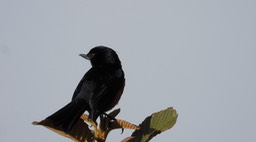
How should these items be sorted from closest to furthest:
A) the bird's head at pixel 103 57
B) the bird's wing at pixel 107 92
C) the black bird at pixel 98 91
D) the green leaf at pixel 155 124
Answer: the green leaf at pixel 155 124, the black bird at pixel 98 91, the bird's wing at pixel 107 92, the bird's head at pixel 103 57

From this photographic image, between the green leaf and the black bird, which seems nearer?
the green leaf

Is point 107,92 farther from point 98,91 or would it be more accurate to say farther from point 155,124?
point 155,124

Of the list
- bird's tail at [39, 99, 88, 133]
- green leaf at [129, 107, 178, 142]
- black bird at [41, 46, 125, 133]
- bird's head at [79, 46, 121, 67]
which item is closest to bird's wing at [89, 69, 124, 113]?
black bird at [41, 46, 125, 133]

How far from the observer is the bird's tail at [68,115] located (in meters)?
2.55

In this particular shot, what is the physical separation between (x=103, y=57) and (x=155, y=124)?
235 centimetres

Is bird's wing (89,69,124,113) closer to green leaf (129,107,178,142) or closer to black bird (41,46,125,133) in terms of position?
black bird (41,46,125,133)

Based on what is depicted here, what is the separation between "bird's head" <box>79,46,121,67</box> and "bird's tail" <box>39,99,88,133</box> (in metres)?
1.04

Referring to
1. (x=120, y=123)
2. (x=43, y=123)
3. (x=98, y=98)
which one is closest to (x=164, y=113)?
(x=120, y=123)

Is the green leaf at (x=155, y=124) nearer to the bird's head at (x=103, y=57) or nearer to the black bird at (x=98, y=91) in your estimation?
the black bird at (x=98, y=91)

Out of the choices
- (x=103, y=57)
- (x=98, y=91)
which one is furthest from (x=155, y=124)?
(x=103, y=57)

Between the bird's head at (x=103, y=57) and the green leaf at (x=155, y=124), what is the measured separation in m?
2.18

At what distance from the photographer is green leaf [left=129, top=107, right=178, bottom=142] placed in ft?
8.07

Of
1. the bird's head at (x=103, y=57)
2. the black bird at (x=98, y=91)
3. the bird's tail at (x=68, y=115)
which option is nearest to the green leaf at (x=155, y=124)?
the bird's tail at (x=68, y=115)

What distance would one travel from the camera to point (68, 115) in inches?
122
